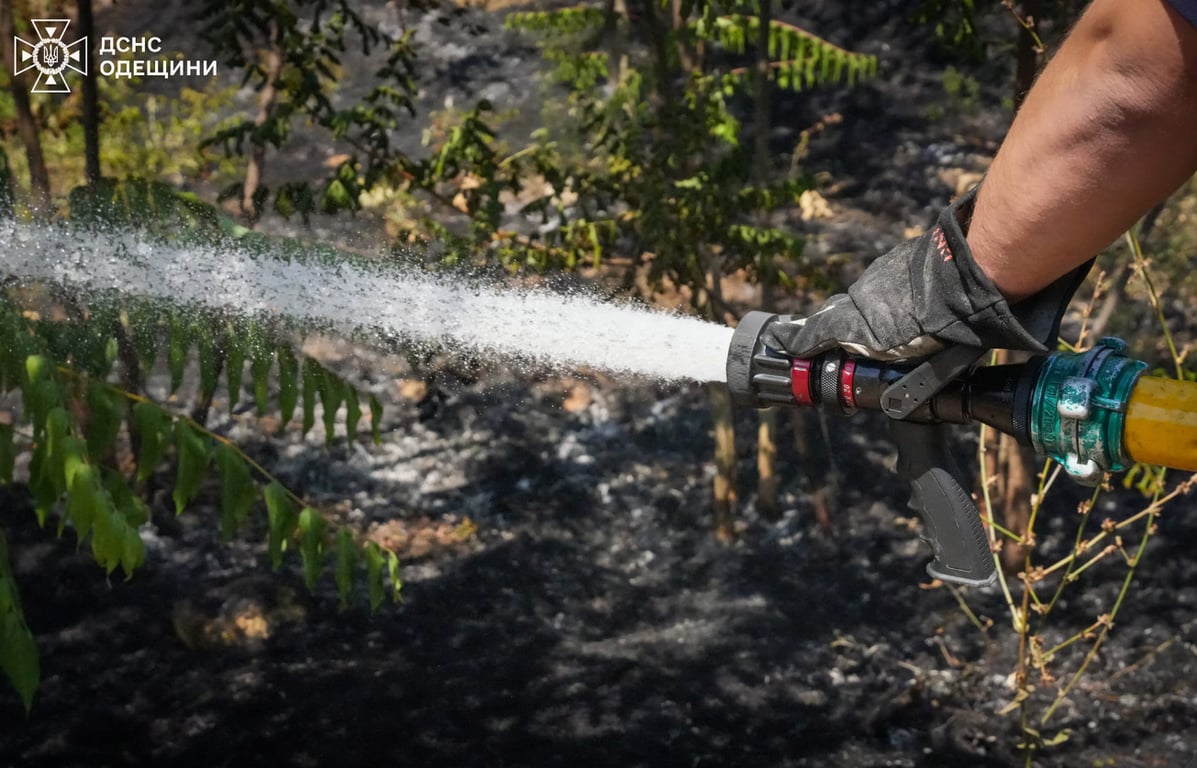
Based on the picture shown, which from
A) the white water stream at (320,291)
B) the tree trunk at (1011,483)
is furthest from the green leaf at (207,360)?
the tree trunk at (1011,483)

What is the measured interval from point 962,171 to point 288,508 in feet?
18.7

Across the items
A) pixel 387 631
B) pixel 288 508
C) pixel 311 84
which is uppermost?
pixel 311 84

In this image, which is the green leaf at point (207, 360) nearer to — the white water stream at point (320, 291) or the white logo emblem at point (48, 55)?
the white water stream at point (320, 291)

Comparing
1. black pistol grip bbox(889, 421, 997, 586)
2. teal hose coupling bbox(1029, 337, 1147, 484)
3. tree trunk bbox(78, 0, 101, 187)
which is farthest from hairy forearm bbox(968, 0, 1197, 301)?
tree trunk bbox(78, 0, 101, 187)

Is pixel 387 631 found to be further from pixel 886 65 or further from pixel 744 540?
pixel 886 65

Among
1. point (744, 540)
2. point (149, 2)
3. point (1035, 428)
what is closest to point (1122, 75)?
point (1035, 428)

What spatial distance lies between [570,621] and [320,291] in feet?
7.32

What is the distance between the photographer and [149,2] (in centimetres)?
848

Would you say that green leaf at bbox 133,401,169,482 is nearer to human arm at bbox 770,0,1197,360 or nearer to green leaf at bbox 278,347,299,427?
green leaf at bbox 278,347,299,427

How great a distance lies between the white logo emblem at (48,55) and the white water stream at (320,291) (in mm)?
2062

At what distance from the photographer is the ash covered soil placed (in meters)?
4.45

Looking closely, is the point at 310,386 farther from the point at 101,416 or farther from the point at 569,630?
the point at 569,630

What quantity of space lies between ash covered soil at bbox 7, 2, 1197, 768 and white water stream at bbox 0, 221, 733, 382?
5.18ft

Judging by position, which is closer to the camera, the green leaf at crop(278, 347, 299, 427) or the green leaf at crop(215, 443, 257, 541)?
the green leaf at crop(215, 443, 257, 541)
